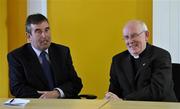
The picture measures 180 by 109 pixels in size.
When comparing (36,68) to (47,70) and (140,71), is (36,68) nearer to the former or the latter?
(47,70)

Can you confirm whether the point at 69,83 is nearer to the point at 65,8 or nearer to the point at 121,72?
the point at 121,72

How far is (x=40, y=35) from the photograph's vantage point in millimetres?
3312

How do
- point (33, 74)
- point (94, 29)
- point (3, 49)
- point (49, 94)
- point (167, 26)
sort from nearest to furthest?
point (49, 94) < point (33, 74) < point (167, 26) < point (94, 29) < point (3, 49)

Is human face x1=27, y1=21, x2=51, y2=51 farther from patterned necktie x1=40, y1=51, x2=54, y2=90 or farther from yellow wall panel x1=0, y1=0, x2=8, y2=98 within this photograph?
yellow wall panel x1=0, y1=0, x2=8, y2=98

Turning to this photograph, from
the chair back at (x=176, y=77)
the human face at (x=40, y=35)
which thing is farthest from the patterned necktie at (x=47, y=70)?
the chair back at (x=176, y=77)

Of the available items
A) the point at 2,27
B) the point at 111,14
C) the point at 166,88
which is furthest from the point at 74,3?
the point at 166,88

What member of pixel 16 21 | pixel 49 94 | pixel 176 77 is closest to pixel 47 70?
pixel 49 94

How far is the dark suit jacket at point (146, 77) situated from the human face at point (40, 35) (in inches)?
25.1

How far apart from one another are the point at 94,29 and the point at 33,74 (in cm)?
97

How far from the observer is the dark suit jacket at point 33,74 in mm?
3273

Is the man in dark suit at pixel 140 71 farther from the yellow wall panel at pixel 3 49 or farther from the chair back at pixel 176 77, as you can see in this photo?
the yellow wall panel at pixel 3 49

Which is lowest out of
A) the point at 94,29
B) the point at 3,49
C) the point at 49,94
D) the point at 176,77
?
the point at 49,94

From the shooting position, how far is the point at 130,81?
311cm

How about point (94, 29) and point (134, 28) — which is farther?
point (94, 29)
